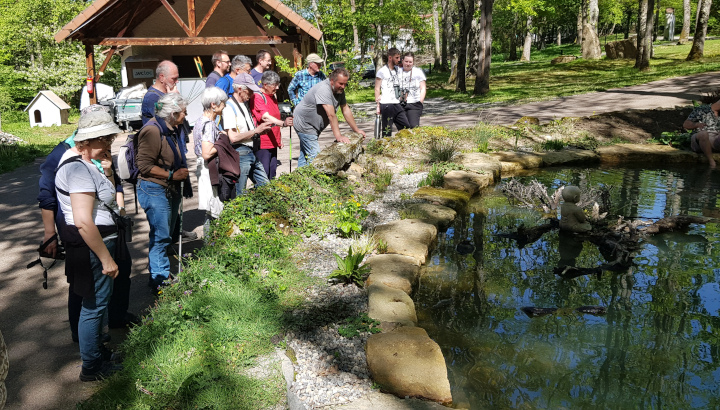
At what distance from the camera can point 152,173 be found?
4.78 meters

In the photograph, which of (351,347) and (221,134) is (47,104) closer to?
(221,134)

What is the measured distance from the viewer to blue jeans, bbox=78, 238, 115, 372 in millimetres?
3639

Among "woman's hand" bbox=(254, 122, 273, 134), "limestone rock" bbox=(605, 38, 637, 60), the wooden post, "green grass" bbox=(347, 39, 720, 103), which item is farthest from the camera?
"limestone rock" bbox=(605, 38, 637, 60)

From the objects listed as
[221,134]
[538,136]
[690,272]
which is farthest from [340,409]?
[538,136]

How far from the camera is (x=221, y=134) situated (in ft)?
18.8

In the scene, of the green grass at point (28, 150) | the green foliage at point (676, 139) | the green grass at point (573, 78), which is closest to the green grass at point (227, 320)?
the green foliage at point (676, 139)

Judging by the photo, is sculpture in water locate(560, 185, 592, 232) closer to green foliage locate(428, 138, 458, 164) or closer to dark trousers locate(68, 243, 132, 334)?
green foliage locate(428, 138, 458, 164)

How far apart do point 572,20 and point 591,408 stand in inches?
1910

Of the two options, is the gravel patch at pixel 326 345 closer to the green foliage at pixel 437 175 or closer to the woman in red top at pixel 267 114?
the woman in red top at pixel 267 114

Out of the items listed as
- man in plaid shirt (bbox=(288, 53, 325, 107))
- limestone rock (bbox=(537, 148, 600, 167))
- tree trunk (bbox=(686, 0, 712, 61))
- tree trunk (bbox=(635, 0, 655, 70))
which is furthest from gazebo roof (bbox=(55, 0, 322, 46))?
tree trunk (bbox=(686, 0, 712, 61))

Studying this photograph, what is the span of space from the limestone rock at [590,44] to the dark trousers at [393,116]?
22141mm

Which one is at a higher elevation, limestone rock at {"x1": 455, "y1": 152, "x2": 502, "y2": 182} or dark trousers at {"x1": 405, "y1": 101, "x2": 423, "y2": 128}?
dark trousers at {"x1": 405, "y1": 101, "x2": 423, "y2": 128}

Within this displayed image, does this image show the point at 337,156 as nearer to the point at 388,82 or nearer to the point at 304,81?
the point at 304,81

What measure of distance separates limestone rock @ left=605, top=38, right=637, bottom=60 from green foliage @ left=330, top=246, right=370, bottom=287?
26.8 m
